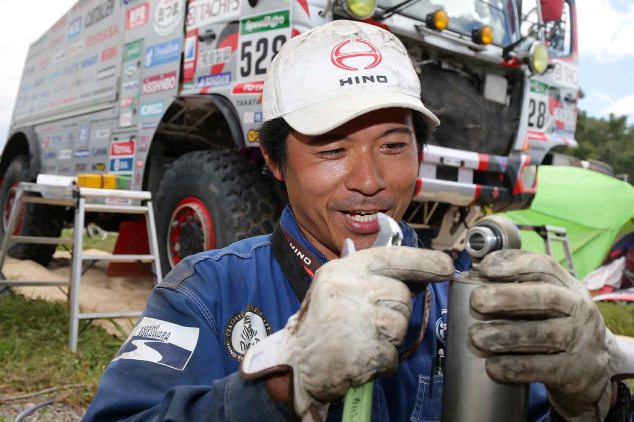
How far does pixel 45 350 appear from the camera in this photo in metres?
3.46

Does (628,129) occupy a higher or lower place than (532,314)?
higher

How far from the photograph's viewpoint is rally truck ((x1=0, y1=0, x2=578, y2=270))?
3.64 m

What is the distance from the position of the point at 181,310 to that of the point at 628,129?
24.3 metres

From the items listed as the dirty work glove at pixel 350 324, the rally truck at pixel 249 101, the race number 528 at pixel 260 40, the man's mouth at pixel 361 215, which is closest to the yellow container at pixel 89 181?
the rally truck at pixel 249 101

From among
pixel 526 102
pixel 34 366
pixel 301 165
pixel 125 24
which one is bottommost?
pixel 34 366

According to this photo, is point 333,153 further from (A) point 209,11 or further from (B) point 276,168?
(A) point 209,11

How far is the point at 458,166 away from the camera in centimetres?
409

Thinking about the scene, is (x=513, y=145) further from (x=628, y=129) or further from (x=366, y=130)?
(x=628, y=129)

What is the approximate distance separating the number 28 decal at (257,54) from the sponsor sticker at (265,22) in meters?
0.06

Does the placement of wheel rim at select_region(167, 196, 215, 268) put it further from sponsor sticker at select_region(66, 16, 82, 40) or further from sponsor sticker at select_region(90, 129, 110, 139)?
sponsor sticker at select_region(66, 16, 82, 40)

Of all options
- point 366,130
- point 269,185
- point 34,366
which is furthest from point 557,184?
point 366,130

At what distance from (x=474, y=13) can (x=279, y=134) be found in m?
3.24

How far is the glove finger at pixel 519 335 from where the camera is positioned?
86 cm

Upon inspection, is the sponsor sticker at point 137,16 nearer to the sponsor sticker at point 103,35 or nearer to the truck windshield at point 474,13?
the sponsor sticker at point 103,35
